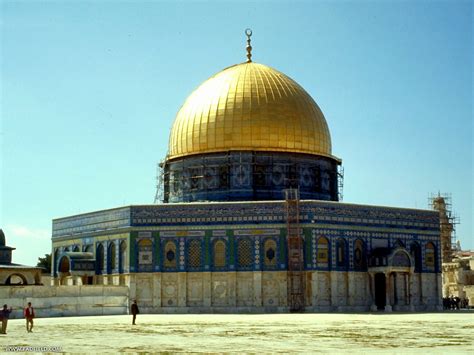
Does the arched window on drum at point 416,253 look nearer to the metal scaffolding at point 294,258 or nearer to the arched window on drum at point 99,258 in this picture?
the metal scaffolding at point 294,258

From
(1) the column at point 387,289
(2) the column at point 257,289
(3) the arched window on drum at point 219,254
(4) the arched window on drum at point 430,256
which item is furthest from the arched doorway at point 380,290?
(3) the arched window on drum at point 219,254

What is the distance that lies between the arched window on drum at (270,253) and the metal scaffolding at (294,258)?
2.45ft

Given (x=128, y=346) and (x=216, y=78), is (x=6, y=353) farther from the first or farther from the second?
(x=216, y=78)

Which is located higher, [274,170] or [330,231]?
[274,170]

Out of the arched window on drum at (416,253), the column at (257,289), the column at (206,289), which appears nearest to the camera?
the column at (257,289)

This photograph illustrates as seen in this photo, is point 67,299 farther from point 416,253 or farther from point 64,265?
point 416,253

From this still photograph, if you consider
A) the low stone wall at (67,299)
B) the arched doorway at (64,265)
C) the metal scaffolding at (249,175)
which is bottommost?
the low stone wall at (67,299)

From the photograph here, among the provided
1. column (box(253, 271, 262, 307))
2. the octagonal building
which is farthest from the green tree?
column (box(253, 271, 262, 307))

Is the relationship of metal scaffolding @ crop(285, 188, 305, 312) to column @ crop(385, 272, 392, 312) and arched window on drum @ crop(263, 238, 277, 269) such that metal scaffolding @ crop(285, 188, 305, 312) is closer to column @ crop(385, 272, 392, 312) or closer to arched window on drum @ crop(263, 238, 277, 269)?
arched window on drum @ crop(263, 238, 277, 269)

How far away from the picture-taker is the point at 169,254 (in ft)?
134

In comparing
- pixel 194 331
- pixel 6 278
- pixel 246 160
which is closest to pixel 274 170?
pixel 246 160

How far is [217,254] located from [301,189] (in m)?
6.80

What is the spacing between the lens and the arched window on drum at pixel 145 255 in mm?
40750

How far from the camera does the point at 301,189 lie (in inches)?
1752
